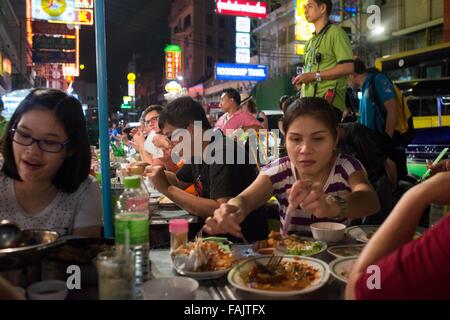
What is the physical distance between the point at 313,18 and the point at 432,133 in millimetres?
3462

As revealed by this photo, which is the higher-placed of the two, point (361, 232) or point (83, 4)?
point (83, 4)

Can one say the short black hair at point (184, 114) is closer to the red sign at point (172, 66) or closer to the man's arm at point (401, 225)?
the man's arm at point (401, 225)

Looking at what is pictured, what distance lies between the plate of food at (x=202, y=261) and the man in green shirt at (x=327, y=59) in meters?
2.48

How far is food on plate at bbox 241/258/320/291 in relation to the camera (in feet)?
5.22

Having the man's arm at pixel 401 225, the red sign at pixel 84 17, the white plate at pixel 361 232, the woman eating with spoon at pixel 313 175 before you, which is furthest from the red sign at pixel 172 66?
the man's arm at pixel 401 225

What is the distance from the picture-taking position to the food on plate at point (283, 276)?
62.6 inches

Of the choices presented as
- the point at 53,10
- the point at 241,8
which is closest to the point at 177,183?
the point at 53,10

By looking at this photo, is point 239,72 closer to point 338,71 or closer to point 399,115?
point 399,115

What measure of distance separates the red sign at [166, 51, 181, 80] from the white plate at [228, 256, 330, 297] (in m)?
37.4

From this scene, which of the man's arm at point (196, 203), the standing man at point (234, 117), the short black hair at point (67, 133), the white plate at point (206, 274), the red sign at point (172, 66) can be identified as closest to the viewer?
the white plate at point (206, 274)

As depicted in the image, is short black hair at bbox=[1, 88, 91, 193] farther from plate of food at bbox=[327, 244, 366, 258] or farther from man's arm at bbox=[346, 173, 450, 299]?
man's arm at bbox=[346, 173, 450, 299]

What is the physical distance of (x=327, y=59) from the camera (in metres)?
4.17

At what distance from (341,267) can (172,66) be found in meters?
38.1
